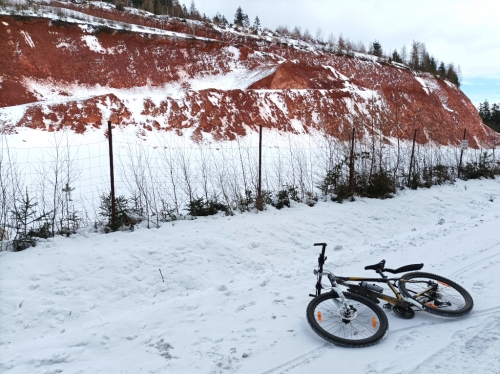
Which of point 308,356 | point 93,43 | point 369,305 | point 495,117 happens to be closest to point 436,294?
point 369,305

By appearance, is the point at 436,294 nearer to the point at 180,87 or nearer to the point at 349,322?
the point at 349,322

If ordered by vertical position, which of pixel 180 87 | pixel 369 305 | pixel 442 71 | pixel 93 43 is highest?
pixel 442 71

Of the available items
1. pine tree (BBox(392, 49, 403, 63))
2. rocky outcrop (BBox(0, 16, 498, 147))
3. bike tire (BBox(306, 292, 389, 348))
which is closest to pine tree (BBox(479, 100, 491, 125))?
pine tree (BBox(392, 49, 403, 63))

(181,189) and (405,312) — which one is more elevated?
(181,189)

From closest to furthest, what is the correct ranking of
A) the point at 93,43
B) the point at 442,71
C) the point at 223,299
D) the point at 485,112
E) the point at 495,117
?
1. the point at 223,299
2. the point at 93,43
3. the point at 442,71
4. the point at 495,117
5. the point at 485,112

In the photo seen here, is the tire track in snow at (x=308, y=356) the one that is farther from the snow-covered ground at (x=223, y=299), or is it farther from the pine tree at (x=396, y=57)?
the pine tree at (x=396, y=57)

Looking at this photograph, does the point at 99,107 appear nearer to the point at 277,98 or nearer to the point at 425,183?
the point at 277,98

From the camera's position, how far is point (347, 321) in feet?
11.4

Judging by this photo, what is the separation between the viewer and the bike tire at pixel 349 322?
3213 mm

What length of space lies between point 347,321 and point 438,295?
4.09ft

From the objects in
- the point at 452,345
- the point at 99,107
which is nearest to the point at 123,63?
the point at 99,107

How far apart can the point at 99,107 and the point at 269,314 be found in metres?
21.9

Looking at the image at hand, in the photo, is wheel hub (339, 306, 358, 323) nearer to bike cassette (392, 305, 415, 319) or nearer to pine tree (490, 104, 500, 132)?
bike cassette (392, 305, 415, 319)

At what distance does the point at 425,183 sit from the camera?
11.4 meters
